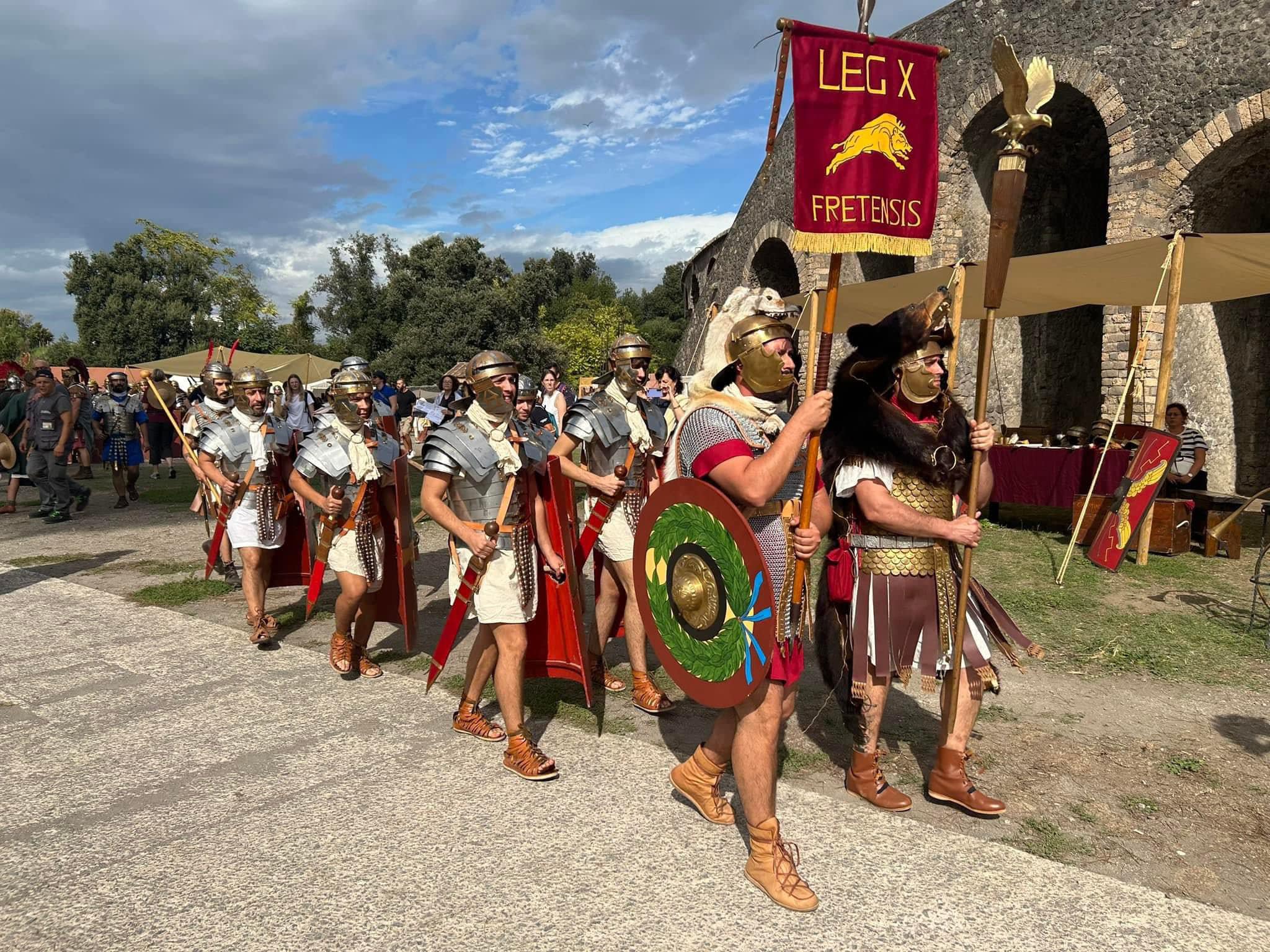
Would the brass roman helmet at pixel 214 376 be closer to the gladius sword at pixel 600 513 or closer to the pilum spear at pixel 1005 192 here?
the gladius sword at pixel 600 513

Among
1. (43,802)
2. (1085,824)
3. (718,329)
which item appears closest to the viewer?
(718,329)

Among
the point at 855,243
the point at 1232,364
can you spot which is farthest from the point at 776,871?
the point at 1232,364

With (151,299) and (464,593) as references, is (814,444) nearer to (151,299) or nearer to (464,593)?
(464,593)

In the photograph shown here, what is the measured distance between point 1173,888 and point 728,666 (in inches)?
62.8

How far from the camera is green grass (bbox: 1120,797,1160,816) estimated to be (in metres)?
3.12

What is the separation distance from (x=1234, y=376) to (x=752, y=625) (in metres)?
13.7

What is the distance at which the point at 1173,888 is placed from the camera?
2.61 meters

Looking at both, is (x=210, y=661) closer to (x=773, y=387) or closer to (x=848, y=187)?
(x=773, y=387)

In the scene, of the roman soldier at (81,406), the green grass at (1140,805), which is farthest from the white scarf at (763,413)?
the roman soldier at (81,406)

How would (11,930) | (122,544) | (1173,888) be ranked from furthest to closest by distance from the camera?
(122,544)
(1173,888)
(11,930)

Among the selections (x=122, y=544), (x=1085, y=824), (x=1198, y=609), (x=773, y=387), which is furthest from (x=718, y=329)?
(x=122, y=544)

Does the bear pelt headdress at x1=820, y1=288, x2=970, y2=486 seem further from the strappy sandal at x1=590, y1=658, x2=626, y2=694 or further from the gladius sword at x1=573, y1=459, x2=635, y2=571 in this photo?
the strappy sandal at x1=590, y1=658, x2=626, y2=694

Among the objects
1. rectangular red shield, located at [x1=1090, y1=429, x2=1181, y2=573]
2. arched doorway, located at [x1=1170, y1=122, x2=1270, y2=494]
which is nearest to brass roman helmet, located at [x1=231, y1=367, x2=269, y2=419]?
rectangular red shield, located at [x1=1090, y1=429, x2=1181, y2=573]

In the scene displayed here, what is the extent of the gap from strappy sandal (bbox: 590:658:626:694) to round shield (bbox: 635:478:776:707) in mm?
1771
